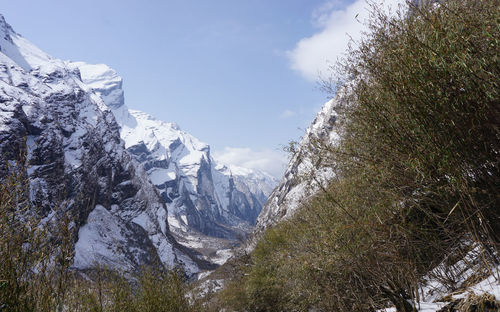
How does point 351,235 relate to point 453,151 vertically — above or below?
below

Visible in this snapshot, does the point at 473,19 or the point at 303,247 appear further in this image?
the point at 303,247

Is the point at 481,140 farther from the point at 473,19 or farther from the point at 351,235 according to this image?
the point at 351,235

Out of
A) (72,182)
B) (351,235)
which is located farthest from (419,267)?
(72,182)

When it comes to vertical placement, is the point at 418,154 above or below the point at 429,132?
below

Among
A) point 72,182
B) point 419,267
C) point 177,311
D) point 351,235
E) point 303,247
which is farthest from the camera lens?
point 72,182

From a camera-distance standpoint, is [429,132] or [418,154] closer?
[429,132]

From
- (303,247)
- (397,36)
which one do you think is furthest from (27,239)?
(303,247)

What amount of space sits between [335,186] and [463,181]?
18.8 feet

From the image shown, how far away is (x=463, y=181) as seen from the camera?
4.80m

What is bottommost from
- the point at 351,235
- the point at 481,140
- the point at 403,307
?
the point at 403,307

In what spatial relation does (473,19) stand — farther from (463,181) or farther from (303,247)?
(303,247)

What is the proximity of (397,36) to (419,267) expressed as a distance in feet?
18.4

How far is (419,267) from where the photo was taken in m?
7.56

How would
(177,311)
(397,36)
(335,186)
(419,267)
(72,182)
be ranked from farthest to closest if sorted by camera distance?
(72,182)
(177,311)
(335,186)
(419,267)
(397,36)
